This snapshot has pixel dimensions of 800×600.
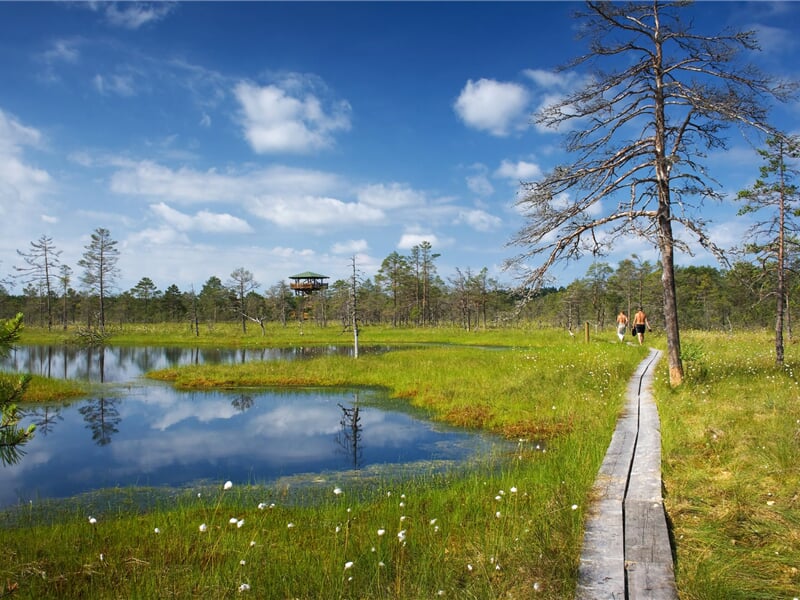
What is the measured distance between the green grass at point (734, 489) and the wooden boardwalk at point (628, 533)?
0.18 m

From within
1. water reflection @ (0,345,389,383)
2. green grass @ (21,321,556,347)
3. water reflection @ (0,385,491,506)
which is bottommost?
water reflection @ (0,385,491,506)

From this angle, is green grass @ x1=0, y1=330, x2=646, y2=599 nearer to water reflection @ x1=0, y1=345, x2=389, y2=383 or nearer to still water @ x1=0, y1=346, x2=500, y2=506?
still water @ x1=0, y1=346, x2=500, y2=506

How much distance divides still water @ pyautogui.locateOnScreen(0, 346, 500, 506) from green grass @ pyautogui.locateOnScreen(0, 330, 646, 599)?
60.1 inches

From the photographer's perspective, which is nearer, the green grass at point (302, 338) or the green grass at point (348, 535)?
the green grass at point (348, 535)

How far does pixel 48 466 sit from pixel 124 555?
8600 mm

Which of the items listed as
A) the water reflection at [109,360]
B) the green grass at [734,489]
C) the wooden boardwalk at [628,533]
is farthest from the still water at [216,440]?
the water reflection at [109,360]

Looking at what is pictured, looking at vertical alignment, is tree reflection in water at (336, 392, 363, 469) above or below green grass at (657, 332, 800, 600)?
below

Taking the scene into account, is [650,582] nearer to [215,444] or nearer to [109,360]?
[215,444]

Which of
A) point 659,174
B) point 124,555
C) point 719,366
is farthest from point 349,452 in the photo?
point 719,366

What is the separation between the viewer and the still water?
1173 cm

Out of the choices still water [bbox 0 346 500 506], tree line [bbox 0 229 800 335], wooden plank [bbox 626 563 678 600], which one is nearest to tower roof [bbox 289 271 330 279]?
tree line [bbox 0 229 800 335]

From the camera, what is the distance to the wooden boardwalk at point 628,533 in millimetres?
4174

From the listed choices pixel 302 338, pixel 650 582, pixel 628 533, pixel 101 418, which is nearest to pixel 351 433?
pixel 101 418

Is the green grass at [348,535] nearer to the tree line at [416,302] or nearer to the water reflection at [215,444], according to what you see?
the water reflection at [215,444]
